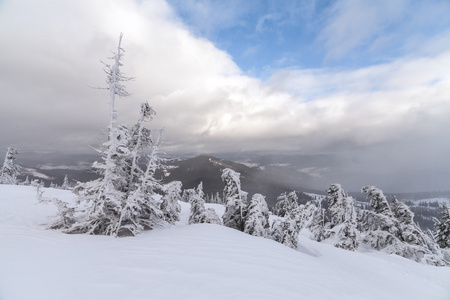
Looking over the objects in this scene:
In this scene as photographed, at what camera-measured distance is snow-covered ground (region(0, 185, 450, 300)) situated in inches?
193

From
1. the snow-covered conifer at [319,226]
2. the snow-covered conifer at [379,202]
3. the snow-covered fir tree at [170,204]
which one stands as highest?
the snow-covered conifer at [379,202]

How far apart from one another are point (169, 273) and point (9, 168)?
54.0 meters

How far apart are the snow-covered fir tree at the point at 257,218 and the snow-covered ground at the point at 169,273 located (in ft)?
18.5

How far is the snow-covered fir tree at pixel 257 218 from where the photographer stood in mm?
15469

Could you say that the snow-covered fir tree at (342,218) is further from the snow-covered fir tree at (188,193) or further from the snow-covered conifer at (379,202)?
the snow-covered fir tree at (188,193)

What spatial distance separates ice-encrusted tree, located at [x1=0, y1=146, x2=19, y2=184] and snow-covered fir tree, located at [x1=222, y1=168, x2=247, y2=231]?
4575cm

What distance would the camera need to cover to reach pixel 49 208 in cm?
1575

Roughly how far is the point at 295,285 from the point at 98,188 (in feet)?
36.0

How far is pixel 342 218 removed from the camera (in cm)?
2647

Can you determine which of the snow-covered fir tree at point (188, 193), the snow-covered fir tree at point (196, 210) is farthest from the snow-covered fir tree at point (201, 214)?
the snow-covered fir tree at point (188, 193)

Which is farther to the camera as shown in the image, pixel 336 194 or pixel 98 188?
pixel 336 194

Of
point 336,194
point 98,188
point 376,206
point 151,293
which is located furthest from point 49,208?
point 376,206

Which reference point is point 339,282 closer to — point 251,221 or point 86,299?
point 86,299

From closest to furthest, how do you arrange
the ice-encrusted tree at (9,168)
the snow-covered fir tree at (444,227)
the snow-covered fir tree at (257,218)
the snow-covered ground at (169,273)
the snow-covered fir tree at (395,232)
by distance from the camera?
the snow-covered ground at (169,273)
the snow-covered fir tree at (257,218)
the snow-covered fir tree at (395,232)
the snow-covered fir tree at (444,227)
the ice-encrusted tree at (9,168)
